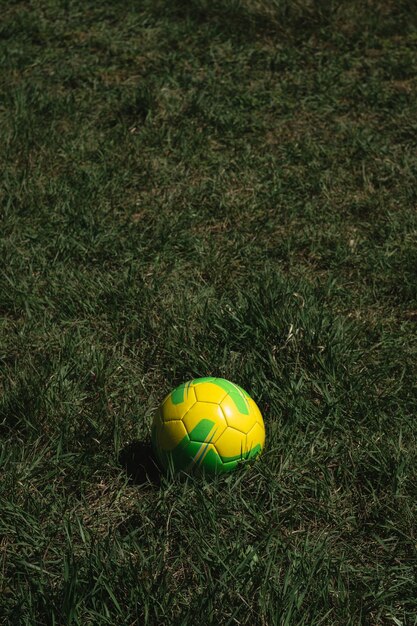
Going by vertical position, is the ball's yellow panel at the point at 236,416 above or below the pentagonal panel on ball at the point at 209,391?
below

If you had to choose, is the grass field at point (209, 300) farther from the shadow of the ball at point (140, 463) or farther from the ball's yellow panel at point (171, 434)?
the ball's yellow panel at point (171, 434)

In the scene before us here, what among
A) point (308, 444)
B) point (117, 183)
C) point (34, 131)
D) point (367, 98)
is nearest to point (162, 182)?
point (117, 183)

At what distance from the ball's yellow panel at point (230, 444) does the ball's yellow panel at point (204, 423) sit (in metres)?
0.02

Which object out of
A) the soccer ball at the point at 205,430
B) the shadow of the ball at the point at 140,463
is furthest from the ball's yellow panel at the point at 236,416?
the shadow of the ball at the point at 140,463

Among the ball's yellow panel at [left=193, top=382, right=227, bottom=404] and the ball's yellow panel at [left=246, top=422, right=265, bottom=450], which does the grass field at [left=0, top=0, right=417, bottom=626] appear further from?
the ball's yellow panel at [left=193, top=382, right=227, bottom=404]

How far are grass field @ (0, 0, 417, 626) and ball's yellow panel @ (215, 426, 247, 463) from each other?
0.11m

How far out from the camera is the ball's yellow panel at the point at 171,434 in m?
2.88

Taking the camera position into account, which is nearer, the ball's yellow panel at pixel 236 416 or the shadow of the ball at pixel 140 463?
the ball's yellow panel at pixel 236 416

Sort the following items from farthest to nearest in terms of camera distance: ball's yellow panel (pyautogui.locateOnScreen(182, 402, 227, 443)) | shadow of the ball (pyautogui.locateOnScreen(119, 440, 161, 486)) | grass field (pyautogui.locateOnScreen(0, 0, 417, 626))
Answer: shadow of the ball (pyautogui.locateOnScreen(119, 440, 161, 486)) < ball's yellow panel (pyautogui.locateOnScreen(182, 402, 227, 443)) < grass field (pyautogui.locateOnScreen(0, 0, 417, 626))

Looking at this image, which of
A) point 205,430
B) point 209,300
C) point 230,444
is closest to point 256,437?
point 230,444

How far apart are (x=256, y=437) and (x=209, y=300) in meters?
1.11

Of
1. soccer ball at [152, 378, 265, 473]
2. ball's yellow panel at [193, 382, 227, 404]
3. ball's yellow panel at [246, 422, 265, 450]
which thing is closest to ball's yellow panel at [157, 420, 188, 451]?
soccer ball at [152, 378, 265, 473]

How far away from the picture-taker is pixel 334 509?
297 cm

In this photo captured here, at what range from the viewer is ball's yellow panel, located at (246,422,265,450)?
116 inches
